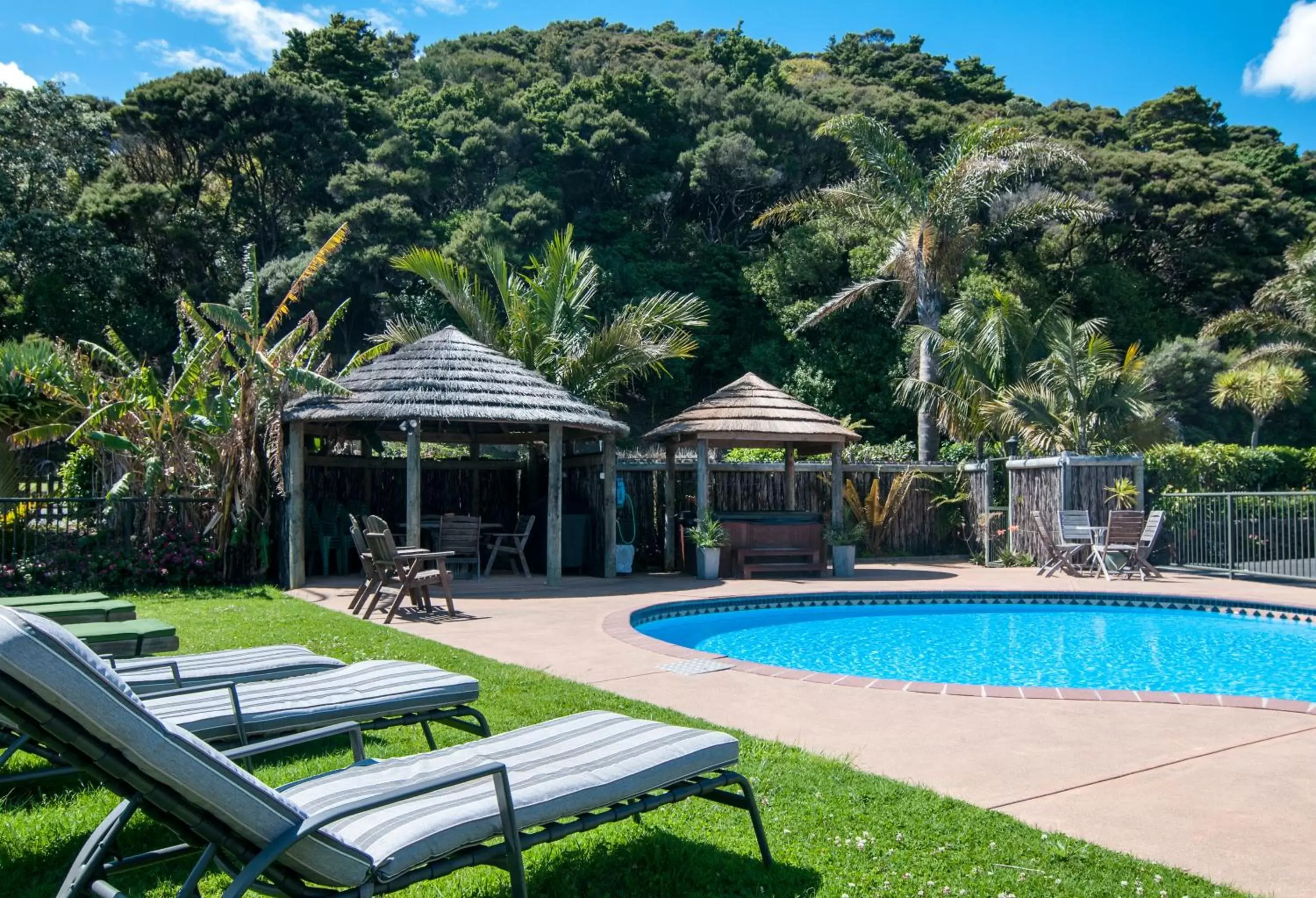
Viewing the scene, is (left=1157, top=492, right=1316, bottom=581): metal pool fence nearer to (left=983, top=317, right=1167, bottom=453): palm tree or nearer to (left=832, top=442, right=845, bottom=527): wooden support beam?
(left=983, top=317, right=1167, bottom=453): palm tree

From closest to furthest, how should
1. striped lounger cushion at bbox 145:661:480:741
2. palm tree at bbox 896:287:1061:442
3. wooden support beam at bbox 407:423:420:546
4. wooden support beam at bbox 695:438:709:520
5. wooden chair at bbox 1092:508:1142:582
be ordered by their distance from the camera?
striped lounger cushion at bbox 145:661:480:741 → wooden support beam at bbox 407:423:420:546 → wooden chair at bbox 1092:508:1142:582 → wooden support beam at bbox 695:438:709:520 → palm tree at bbox 896:287:1061:442

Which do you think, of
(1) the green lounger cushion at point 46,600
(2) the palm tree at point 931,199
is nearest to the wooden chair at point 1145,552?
(2) the palm tree at point 931,199

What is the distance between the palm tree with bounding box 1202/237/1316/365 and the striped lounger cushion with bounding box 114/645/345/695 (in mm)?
29490

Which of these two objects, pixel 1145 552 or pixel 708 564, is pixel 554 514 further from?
pixel 1145 552

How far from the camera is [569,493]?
16.3 meters

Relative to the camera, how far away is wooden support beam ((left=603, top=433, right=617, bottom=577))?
1412 cm

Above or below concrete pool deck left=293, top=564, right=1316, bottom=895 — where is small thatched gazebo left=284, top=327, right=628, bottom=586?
above

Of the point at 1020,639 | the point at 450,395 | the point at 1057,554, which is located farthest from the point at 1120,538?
the point at 450,395

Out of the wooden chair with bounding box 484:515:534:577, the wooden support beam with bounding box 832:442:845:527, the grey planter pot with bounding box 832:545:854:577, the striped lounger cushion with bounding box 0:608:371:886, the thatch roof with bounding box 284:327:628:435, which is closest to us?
the striped lounger cushion with bounding box 0:608:371:886

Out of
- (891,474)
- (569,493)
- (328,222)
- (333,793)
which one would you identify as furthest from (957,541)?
(328,222)

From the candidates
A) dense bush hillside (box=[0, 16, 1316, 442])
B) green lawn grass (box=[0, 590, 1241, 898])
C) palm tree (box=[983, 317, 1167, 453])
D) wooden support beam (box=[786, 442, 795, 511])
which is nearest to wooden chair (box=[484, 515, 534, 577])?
wooden support beam (box=[786, 442, 795, 511])

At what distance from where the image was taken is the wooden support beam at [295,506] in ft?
41.0

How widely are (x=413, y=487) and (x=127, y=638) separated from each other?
6831 mm

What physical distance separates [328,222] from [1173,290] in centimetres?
2733
